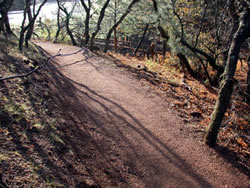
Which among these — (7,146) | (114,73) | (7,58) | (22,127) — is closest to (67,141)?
(22,127)

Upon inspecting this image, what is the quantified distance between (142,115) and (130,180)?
247 cm

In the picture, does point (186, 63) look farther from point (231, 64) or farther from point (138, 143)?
point (138, 143)

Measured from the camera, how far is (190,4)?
13109mm

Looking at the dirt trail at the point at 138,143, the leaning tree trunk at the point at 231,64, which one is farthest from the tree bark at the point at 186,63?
the leaning tree trunk at the point at 231,64

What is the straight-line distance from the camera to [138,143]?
210 inches

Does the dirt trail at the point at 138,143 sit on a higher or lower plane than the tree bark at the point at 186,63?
lower

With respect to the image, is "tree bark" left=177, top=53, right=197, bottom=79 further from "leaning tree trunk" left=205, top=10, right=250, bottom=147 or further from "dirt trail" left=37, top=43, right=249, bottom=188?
"leaning tree trunk" left=205, top=10, right=250, bottom=147

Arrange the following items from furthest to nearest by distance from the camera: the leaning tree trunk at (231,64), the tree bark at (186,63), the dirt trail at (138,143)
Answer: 1. the tree bark at (186,63)
2. the leaning tree trunk at (231,64)
3. the dirt trail at (138,143)

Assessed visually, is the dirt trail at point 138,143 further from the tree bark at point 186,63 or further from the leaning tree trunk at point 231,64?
the tree bark at point 186,63

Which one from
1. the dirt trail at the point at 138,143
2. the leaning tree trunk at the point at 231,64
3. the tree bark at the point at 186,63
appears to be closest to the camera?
the dirt trail at the point at 138,143

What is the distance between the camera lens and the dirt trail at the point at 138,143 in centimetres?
450

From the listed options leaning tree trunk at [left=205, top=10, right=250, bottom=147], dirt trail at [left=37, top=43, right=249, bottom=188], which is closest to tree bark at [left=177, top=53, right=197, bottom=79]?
dirt trail at [left=37, top=43, right=249, bottom=188]

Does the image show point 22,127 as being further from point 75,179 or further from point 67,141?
point 75,179

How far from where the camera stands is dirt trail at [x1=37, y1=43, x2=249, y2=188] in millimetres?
4504
